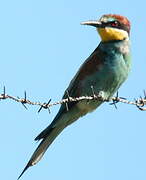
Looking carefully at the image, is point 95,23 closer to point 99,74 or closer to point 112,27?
point 112,27

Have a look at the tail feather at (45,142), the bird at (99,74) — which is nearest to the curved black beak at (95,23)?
the bird at (99,74)

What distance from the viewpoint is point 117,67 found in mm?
3783

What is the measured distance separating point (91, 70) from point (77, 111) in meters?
0.29

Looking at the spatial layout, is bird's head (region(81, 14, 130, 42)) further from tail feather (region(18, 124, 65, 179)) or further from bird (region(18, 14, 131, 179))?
tail feather (region(18, 124, 65, 179))

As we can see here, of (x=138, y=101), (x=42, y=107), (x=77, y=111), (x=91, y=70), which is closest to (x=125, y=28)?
(x=91, y=70)

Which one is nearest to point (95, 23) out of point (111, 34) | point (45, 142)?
point (111, 34)

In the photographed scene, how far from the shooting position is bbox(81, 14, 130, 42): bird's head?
395cm

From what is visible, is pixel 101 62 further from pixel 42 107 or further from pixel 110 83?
pixel 42 107

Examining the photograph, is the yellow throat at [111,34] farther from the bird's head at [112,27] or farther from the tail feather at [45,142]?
the tail feather at [45,142]

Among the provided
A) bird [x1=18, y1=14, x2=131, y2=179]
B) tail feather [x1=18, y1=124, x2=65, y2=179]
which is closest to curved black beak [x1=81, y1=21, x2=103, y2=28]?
bird [x1=18, y1=14, x2=131, y2=179]

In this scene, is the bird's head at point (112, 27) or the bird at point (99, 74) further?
the bird's head at point (112, 27)

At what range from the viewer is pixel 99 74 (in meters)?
3.83

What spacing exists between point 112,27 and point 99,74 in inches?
15.1

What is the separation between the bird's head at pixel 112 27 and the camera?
395 cm
